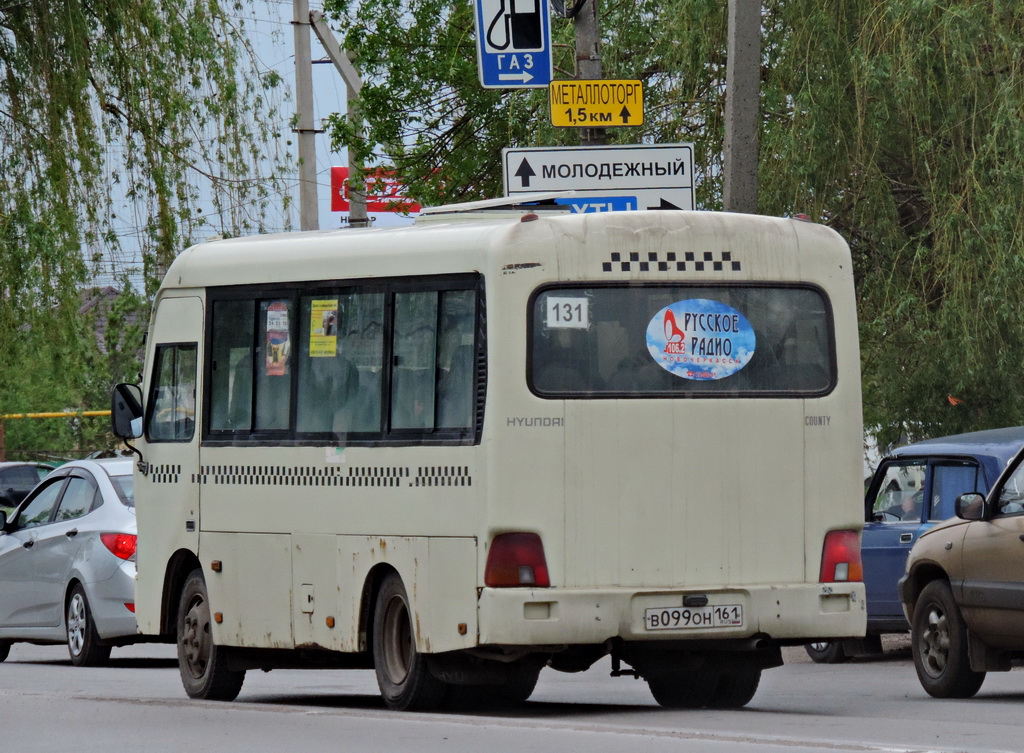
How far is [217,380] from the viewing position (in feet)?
42.2

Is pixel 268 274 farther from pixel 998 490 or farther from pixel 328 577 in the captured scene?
pixel 998 490

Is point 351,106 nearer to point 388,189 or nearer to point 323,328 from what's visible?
point 388,189

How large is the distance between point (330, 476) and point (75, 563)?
5.65m

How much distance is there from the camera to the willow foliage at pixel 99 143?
58.1 feet

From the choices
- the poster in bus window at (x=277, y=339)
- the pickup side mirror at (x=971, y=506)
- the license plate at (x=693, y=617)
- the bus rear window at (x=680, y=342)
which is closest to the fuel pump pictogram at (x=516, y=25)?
the poster in bus window at (x=277, y=339)

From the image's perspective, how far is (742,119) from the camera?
640 inches

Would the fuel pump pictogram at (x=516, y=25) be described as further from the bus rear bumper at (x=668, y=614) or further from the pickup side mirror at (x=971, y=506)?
the bus rear bumper at (x=668, y=614)

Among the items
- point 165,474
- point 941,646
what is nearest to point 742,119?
point 941,646

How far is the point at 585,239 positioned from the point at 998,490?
3350 mm

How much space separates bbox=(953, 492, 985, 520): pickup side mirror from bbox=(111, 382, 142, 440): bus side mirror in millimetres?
5195

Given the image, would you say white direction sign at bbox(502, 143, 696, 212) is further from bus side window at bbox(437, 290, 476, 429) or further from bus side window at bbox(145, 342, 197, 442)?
bus side window at bbox(437, 290, 476, 429)

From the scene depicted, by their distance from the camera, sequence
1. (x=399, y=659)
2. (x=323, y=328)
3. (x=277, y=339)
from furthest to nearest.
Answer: (x=277, y=339)
(x=323, y=328)
(x=399, y=659)

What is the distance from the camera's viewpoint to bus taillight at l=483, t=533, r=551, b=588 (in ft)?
34.5

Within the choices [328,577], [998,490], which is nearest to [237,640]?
[328,577]
